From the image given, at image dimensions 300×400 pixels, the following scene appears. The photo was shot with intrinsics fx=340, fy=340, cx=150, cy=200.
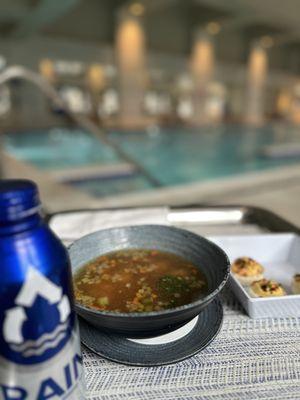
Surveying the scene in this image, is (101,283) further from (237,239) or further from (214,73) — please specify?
(214,73)

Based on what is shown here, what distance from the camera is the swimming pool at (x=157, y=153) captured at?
5.88 metres

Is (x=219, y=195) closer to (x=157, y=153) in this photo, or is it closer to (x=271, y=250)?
(x=271, y=250)

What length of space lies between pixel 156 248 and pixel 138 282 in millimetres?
119

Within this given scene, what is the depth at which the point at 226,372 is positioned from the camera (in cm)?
50

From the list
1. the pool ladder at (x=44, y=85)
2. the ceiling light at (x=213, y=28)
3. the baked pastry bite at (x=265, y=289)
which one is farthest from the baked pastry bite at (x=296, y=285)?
the ceiling light at (x=213, y=28)

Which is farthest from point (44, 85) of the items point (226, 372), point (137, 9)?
point (137, 9)

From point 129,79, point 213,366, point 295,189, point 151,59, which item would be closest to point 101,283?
point 213,366

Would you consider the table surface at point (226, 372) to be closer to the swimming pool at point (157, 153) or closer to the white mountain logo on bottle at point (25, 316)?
the white mountain logo on bottle at point (25, 316)

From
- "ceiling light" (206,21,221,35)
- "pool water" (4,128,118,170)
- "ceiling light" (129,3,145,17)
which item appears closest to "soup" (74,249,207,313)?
"pool water" (4,128,118,170)

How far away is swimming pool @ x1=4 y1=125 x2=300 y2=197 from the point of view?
5.88 m

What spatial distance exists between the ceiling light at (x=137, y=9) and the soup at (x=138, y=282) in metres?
11.1

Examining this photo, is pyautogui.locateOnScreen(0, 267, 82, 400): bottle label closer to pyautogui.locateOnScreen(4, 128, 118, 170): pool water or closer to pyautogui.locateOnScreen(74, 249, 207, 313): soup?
pyautogui.locateOnScreen(74, 249, 207, 313): soup

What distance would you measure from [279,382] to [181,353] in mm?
142

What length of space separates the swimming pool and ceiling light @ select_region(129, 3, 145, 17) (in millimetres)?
3728
